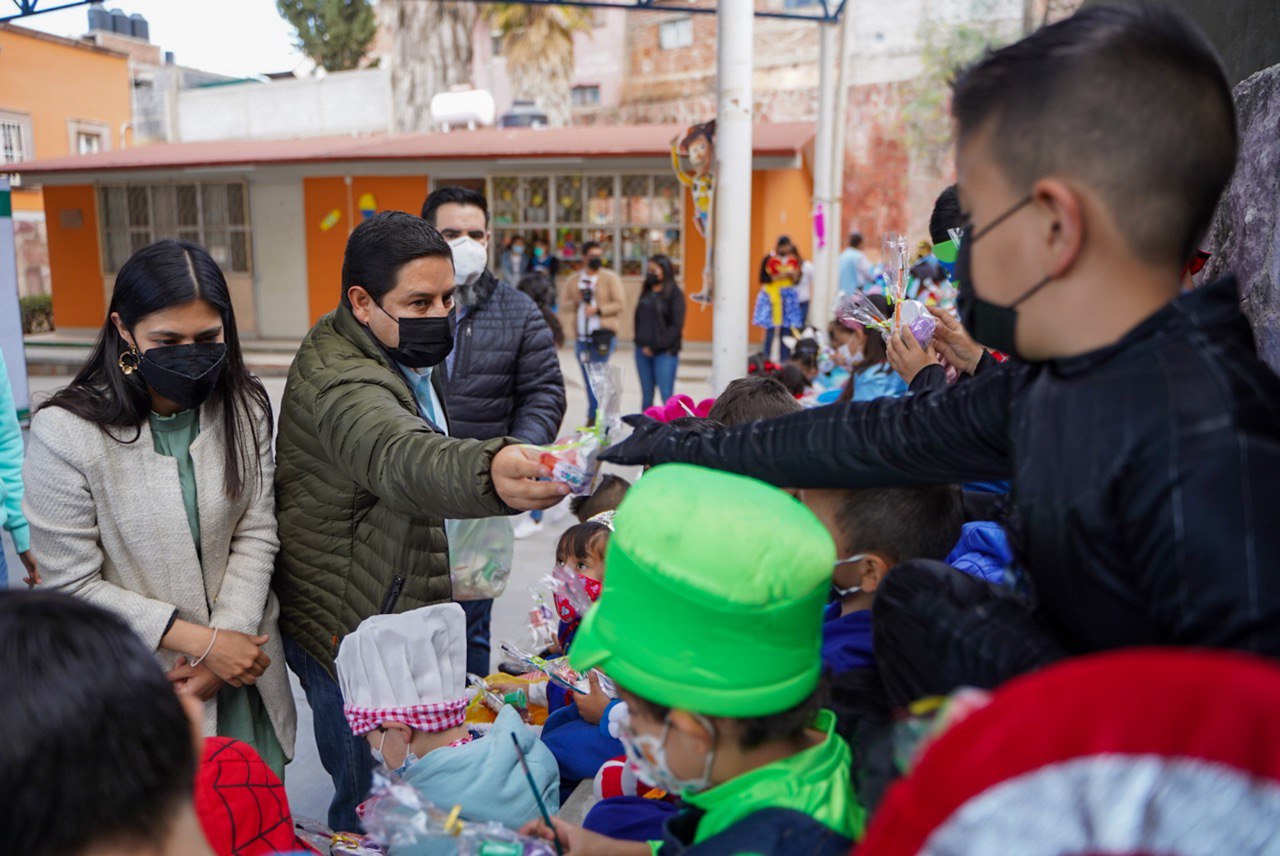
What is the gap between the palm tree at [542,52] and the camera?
22703mm

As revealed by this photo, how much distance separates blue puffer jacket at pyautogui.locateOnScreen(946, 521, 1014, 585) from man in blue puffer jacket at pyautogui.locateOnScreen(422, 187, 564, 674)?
192 centimetres

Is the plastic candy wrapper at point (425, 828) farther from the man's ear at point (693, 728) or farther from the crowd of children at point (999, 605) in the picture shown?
the man's ear at point (693, 728)

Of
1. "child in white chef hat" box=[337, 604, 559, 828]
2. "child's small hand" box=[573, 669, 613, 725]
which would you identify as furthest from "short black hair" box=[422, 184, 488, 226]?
"child in white chef hat" box=[337, 604, 559, 828]

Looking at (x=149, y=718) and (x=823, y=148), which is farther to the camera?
(x=823, y=148)

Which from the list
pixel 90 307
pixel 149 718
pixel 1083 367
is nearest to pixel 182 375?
pixel 149 718

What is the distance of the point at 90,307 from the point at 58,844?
67.6 ft

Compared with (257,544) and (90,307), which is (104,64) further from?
(257,544)

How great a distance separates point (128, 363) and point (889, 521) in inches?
67.4

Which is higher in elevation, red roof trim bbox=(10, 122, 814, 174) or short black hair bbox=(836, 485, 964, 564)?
red roof trim bbox=(10, 122, 814, 174)

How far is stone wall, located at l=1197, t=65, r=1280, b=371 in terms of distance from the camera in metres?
2.13

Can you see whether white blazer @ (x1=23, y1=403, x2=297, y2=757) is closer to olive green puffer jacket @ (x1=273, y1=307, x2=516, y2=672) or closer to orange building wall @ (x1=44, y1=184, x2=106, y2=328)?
olive green puffer jacket @ (x1=273, y1=307, x2=516, y2=672)

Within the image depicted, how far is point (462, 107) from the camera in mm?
18578

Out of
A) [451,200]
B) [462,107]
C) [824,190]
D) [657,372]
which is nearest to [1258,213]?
[451,200]

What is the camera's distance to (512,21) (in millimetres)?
23078
